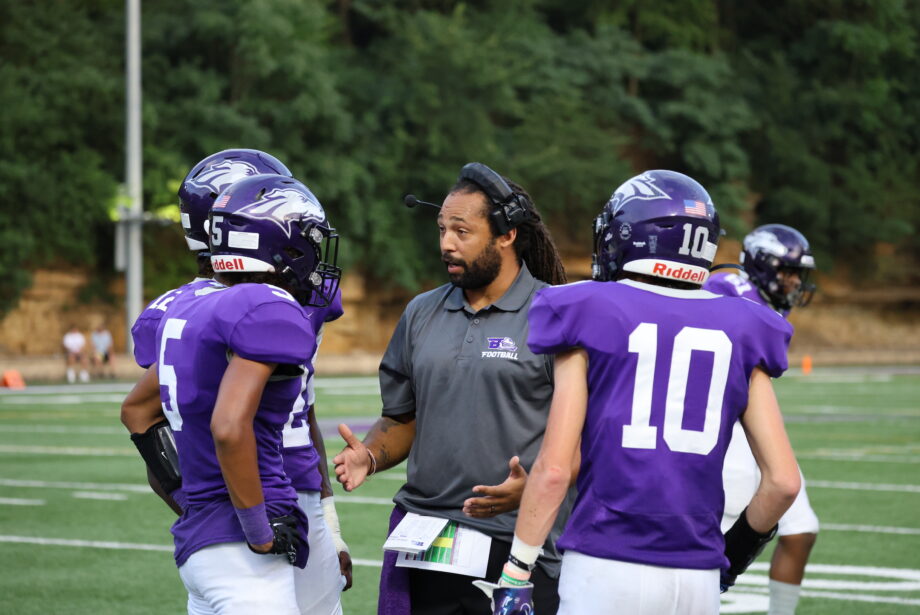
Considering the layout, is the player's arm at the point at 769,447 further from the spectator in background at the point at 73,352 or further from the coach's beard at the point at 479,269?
the spectator in background at the point at 73,352

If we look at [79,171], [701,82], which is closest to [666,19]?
[701,82]

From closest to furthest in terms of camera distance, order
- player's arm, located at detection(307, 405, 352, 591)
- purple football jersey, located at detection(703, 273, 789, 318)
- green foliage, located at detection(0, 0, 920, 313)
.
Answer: player's arm, located at detection(307, 405, 352, 591)
purple football jersey, located at detection(703, 273, 789, 318)
green foliage, located at detection(0, 0, 920, 313)

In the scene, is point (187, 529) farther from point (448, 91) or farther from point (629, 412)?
point (448, 91)

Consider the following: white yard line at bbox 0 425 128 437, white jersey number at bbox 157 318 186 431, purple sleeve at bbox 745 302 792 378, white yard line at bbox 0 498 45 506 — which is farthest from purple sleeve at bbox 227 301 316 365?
white yard line at bbox 0 425 128 437

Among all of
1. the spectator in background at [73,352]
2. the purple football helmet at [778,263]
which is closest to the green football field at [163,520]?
the purple football helmet at [778,263]

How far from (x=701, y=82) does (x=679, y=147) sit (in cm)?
238

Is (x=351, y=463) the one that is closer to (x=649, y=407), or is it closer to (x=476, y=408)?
(x=476, y=408)

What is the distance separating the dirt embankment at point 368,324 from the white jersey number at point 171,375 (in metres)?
28.9

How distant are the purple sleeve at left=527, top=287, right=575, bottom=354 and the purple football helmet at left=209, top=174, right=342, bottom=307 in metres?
0.79

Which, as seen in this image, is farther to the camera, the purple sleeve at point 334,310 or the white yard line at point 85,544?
the white yard line at point 85,544

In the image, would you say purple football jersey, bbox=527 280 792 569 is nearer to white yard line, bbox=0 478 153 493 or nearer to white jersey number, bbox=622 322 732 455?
white jersey number, bbox=622 322 732 455

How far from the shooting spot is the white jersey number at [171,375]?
378 cm

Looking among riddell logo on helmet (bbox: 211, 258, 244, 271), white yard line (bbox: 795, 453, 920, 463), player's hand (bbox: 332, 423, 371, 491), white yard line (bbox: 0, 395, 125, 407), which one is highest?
riddell logo on helmet (bbox: 211, 258, 244, 271)

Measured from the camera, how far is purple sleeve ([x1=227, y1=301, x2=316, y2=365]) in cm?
358
